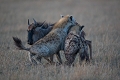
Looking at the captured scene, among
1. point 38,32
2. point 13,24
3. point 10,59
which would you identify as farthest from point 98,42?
point 13,24

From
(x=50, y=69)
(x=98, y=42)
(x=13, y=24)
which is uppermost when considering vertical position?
(x=13, y=24)

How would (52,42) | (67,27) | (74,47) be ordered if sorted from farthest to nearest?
(67,27), (52,42), (74,47)

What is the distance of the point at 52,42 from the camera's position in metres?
8.88

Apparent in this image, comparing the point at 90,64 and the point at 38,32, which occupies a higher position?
the point at 38,32

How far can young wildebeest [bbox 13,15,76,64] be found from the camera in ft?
28.4

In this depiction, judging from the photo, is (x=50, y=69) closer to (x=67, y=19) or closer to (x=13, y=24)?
(x=67, y=19)

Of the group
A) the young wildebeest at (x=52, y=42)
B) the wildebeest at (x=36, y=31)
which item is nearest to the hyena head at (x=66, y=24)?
the young wildebeest at (x=52, y=42)

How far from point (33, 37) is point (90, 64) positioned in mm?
1865

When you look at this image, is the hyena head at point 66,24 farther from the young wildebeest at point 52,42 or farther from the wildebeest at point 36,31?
the wildebeest at point 36,31

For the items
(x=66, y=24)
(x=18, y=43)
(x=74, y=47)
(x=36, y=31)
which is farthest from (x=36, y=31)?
(x=74, y=47)

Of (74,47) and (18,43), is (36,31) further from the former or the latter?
(74,47)

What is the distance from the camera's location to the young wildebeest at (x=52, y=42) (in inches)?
341

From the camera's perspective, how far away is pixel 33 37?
9.62m

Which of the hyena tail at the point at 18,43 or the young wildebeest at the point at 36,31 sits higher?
the young wildebeest at the point at 36,31
